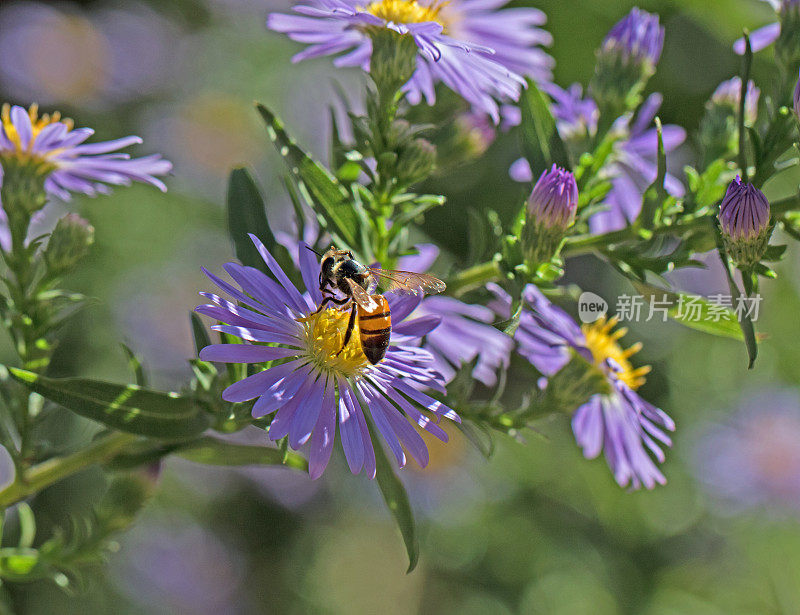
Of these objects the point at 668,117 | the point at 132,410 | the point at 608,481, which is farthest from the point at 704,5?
the point at 132,410

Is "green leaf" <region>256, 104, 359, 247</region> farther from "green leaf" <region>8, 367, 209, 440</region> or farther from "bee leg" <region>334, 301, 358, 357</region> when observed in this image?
"green leaf" <region>8, 367, 209, 440</region>

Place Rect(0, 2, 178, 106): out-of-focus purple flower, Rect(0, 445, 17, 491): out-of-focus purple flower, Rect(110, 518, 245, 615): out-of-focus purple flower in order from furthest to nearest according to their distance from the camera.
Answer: Rect(0, 2, 178, 106): out-of-focus purple flower → Rect(110, 518, 245, 615): out-of-focus purple flower → Rect(0, 445, 17, 491): out-of-focus purple flower

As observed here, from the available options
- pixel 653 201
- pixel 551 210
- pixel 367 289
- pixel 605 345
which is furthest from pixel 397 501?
pixel 605 345

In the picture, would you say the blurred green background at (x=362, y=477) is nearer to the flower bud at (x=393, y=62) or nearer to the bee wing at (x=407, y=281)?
the bee wing at (x=407, y=281)

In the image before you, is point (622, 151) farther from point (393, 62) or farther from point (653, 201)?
point (393, 62)

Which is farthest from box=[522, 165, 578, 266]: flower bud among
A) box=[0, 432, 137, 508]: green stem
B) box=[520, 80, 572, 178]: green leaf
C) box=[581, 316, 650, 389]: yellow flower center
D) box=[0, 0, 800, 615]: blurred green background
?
box=[0, 0, 800, 615]: blurred green background

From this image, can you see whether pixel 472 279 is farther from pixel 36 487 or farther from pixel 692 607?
pixel 692 607

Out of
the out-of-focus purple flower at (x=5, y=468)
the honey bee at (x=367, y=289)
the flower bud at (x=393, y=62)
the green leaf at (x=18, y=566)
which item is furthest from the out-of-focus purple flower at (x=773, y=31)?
the out-of-focus purple flower at (x=5, y=468)

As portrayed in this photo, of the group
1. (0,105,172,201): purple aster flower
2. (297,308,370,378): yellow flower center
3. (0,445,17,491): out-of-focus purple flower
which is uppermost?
(0,105,172,201): purple aster flower
